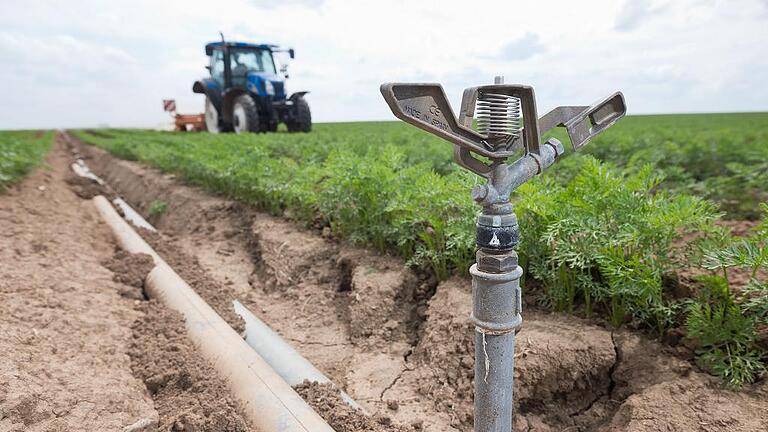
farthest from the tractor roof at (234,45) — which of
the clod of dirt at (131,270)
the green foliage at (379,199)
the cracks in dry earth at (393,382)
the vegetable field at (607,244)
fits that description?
the cracks in dry earth at (393,382)

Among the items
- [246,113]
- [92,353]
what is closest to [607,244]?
[92,353]

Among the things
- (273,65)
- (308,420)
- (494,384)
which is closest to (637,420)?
(494,384)

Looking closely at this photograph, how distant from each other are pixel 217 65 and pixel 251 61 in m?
1.19

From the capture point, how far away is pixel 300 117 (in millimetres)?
17797

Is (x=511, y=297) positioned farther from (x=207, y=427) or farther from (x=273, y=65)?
(x=273, y=65)

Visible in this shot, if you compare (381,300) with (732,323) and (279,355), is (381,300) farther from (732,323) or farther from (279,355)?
(732,323)

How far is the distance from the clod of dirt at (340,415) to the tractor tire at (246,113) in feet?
47.6

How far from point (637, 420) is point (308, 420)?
1446mm

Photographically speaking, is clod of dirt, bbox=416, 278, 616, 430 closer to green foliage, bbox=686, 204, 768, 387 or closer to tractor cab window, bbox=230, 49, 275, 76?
green foliage, bbox=686, 204, 768, 387

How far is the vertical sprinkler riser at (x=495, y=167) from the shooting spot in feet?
4.52

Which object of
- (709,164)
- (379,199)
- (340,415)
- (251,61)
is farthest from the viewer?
(251,61)

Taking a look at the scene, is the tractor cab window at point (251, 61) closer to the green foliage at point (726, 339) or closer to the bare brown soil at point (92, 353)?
the bare brown soil at point (92, 353)

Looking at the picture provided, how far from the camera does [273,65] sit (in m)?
17.9

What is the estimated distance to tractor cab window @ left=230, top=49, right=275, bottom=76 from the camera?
56.6ft
